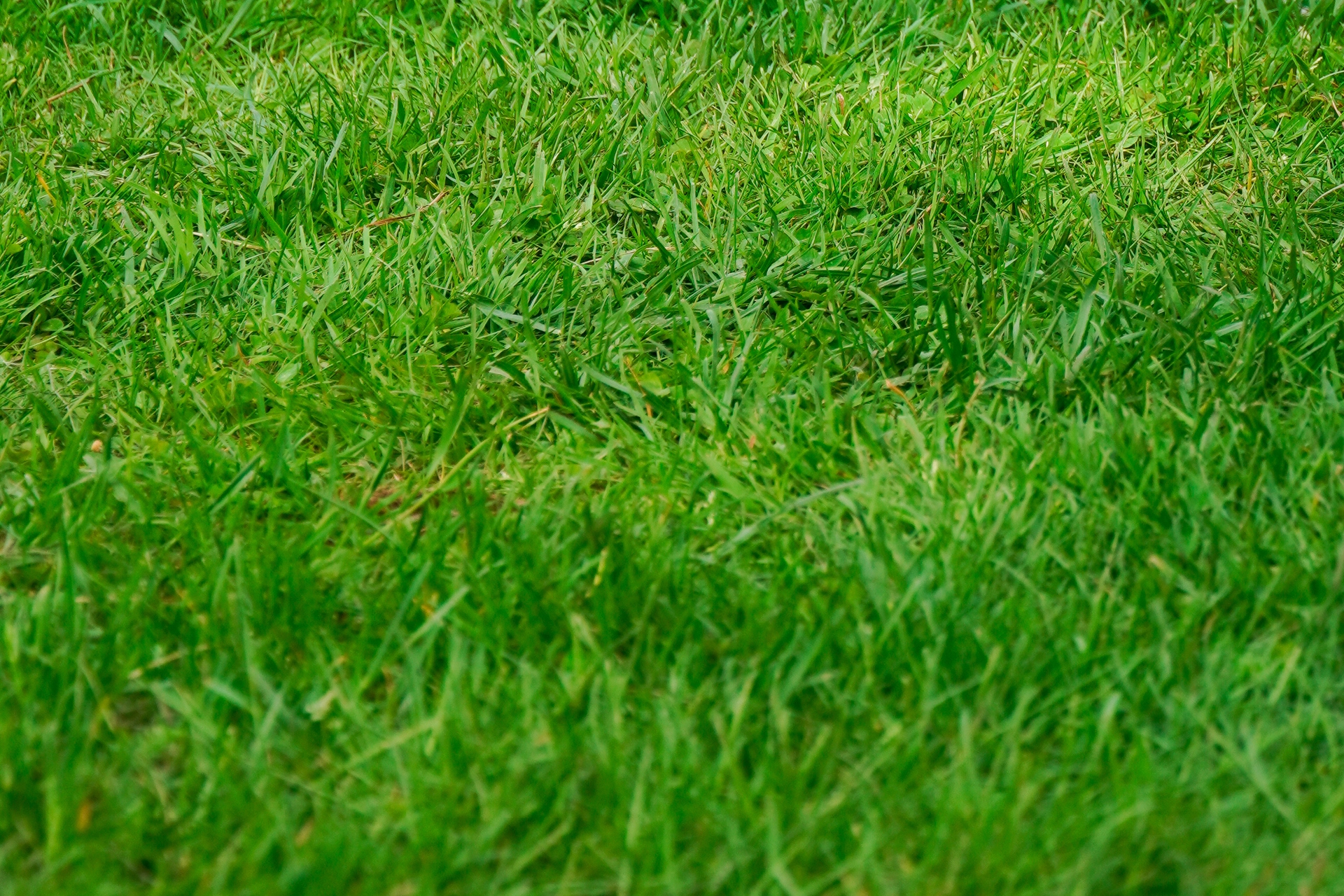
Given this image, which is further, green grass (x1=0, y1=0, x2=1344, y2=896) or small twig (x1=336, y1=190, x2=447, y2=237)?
small twig (x1=336, y1=190, x2=447, y2=237)

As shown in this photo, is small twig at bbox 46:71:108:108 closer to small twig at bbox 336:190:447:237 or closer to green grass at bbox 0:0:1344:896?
green grass at bbox 0:0:1344:896

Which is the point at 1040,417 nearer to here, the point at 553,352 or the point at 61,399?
the point at 553,352

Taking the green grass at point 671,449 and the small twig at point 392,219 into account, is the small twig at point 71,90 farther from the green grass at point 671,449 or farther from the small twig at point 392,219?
the small twig at point 392,219

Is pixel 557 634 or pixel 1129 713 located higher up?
pixel 1129 713

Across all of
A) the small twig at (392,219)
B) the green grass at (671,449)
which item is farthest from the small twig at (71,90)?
the small twig at (392,219)

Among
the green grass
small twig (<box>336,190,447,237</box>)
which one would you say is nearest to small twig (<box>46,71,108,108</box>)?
the green grass

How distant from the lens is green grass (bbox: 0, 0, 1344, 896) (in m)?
1.81

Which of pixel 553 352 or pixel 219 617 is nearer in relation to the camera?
pixel 219 617

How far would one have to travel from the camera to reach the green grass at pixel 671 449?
181 cm

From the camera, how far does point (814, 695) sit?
2.00 metres

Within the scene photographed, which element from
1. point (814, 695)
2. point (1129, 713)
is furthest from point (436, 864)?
point (1129, 713)

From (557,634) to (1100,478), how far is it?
3.10 feet

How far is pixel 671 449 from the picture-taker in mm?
2527

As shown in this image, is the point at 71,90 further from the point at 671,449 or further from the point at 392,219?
the point at 671,449
